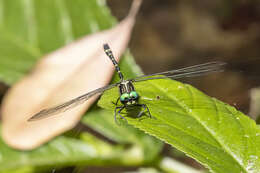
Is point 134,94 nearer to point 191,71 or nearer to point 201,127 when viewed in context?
point 191,71

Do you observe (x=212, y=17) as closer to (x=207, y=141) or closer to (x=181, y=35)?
(x=181, y=35)

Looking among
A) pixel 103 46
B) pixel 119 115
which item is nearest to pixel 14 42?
pixel 103 46

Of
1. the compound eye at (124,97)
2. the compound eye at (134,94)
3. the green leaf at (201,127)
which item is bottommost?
the green leaf at (201,127)

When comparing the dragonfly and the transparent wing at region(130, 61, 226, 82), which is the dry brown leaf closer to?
the dragonfly

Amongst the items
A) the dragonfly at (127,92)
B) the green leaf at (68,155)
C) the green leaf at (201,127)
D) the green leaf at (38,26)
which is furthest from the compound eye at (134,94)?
the green leaf at (38,26)

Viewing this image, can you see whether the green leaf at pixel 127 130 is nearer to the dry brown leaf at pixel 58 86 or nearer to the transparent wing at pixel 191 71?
the dry brown leaf at pixel 58 86

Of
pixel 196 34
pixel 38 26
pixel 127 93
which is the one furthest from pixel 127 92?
pixel 196 34

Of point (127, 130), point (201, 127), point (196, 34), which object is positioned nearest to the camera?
point (201, 127)
